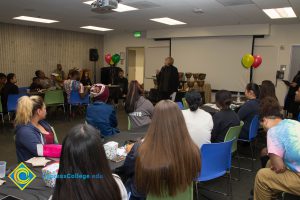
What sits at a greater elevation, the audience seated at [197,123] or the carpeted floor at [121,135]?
the audience seated at [197,123]

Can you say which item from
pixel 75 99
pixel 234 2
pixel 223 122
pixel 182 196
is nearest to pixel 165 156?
pixel 182 196

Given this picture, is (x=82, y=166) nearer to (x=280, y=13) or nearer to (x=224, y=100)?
(x=224, y=100)

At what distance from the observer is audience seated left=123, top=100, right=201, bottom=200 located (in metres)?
1.57

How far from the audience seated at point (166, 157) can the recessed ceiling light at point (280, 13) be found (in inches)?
194

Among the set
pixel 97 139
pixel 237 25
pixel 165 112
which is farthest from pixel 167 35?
pixel 97 139

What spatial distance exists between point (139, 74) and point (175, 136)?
1031 centimetres

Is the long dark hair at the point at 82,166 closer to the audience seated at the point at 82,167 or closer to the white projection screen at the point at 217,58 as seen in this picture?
the audience seated at the point at 82,167

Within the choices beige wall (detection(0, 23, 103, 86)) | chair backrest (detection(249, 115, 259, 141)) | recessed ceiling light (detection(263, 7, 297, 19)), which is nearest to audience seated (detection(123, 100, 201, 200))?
chair backrest (detection(249, 115, 259, 141))

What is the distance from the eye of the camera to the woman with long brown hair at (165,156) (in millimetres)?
1566

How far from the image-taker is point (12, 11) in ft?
20.6


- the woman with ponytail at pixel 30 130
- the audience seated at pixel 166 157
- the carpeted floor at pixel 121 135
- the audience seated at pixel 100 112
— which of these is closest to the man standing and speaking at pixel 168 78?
the carpeted floor at pixel 121 135

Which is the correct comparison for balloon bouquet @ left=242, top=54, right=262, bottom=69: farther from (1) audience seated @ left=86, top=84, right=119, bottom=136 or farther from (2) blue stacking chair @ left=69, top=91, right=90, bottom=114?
(1) audience seated @ left=86, top=84, right=119, bottom=136

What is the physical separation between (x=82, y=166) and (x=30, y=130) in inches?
51.5

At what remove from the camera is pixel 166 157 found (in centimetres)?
157
